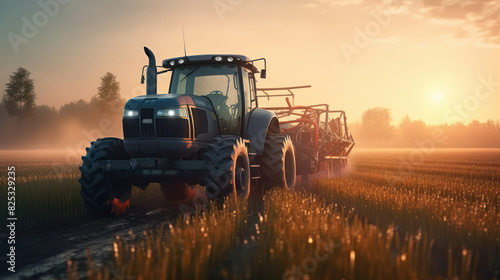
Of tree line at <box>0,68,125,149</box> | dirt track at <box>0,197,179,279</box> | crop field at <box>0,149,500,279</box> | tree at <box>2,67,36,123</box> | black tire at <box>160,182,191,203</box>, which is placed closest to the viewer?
crop field at <box>0,149,500,279</box>

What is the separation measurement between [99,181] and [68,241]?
1557 millimetres

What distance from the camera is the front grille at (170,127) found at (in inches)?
→ 271

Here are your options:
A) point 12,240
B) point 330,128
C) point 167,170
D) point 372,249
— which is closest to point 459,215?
point 372,249

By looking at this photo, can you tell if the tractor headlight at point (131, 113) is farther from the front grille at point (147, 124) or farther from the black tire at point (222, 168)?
the black tire at point (222, 168)

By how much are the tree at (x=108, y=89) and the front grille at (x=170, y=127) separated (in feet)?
199

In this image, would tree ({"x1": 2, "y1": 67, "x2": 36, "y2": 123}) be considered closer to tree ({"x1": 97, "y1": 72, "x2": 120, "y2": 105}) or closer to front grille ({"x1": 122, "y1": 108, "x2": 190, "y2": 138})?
tree ({"x1": 97, "y1": 72, "x2": 120, "y2": 105})

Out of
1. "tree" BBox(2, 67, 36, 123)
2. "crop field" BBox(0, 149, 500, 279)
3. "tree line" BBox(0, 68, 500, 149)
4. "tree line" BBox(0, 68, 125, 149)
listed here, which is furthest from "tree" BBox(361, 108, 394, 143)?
"crop field" BBox(0, 149, 500, 279)

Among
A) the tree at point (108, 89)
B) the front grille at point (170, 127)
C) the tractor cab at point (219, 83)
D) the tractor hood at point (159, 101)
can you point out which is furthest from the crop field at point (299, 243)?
the tree at point (108, 89)

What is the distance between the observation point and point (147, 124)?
22.7 ft

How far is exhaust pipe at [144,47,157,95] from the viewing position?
7.84 metres

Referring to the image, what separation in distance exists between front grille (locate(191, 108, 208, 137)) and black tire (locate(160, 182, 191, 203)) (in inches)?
95.2

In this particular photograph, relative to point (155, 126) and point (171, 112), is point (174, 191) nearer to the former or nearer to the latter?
point (155, 126)

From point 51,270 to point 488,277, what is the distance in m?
4.41

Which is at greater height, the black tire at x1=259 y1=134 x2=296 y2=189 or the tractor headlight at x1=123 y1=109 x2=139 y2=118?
the tractor headlight at x1=123 y1=109 x2=139 y2=118
